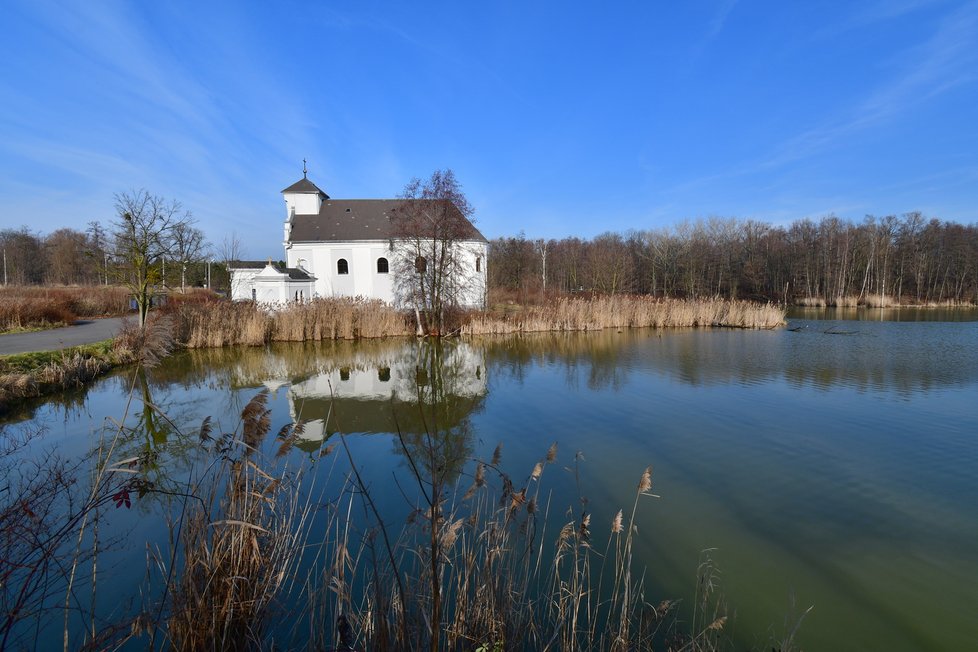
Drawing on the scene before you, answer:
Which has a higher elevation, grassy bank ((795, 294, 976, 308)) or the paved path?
grassy bank ((795, 294, 976, 308))

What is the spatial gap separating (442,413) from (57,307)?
20.9 m

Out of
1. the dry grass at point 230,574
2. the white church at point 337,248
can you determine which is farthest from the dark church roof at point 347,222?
the dry grass at point 230,574

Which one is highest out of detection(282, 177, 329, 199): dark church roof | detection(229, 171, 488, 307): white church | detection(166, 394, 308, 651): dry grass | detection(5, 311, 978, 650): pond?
detection(282, 177, 329, 199): dark church roof

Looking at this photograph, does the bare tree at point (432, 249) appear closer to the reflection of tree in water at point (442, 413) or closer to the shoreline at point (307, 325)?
the shoreline at point (307, 325)

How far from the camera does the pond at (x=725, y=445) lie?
12.0 ft

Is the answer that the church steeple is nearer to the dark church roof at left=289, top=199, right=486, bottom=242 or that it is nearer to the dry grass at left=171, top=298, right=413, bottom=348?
the dark church roof at left=289, top=199, right=486, bottom=242

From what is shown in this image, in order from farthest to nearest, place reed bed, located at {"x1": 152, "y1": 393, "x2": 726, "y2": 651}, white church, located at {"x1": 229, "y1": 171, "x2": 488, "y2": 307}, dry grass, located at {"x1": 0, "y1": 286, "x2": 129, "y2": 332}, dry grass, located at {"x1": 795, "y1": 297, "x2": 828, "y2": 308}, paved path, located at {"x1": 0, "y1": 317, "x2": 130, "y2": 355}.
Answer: dry grass, located at {"x1": 795, "y1": 297, "x2": 828, "y2": 308} < white church, located at {"x1": 229, "y1": 171, "x2": 488, "y2": 307} < dry grass, located at {"x1": 0, "y1": 286, "x2": 129, "y2": 332} < paved path, located at {"x1": 0, "y1": 317, "x2": 130, "y2": 355} < reed bed, located at {"x1": 152, "y1": 393, "x2": 726, "y2": 651}

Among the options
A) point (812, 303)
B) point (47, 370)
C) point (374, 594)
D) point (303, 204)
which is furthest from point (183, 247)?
point (812, 303)

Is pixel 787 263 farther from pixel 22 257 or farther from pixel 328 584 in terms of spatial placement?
pixel 22 257

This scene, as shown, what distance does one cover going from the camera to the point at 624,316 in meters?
24.2

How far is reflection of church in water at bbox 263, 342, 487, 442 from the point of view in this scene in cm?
797

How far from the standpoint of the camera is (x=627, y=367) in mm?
12992

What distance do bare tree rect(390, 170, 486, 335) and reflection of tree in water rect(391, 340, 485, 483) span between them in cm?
515

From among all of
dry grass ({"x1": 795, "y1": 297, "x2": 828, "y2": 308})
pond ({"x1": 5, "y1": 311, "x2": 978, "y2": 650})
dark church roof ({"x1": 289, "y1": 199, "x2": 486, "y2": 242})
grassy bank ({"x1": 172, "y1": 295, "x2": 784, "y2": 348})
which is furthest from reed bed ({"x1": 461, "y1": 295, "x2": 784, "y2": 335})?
dry grass ({"x1": 795, "y1": 297, "x2": 828, "y2": 308})
